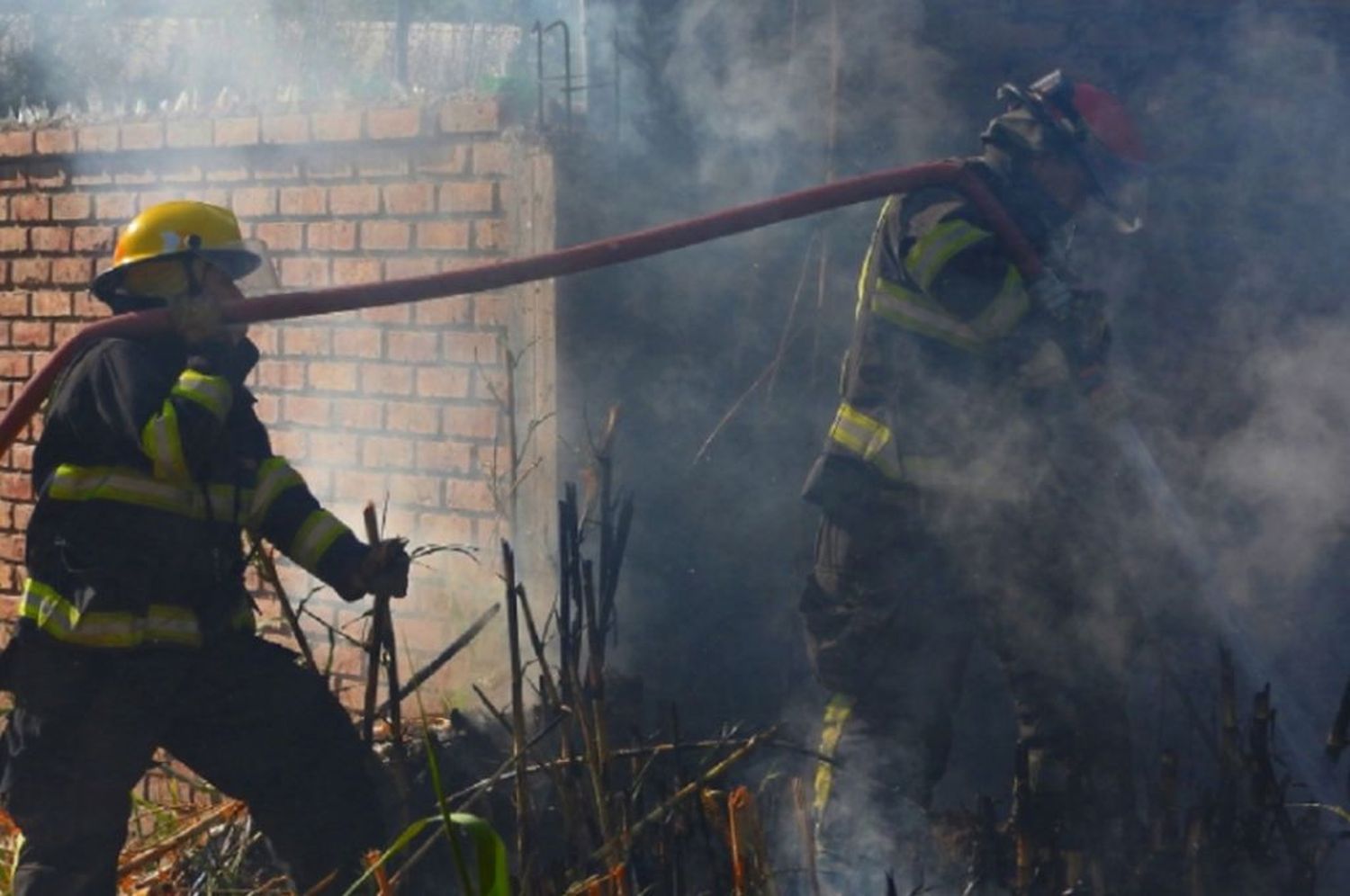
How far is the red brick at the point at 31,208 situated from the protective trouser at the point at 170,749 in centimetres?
304

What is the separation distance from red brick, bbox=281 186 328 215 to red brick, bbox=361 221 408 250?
0.21 metres

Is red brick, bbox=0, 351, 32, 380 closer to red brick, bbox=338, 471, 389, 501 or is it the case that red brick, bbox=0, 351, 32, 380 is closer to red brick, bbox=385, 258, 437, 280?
red brick, bbox=338, 471, 389, 501

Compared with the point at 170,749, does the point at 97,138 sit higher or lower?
higher

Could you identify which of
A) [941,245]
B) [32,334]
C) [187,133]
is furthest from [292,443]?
[941,245]

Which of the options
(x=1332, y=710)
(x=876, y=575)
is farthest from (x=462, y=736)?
(x=1332, y=710)

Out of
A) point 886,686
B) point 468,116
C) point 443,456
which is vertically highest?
point 468,116

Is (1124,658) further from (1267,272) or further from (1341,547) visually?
(1267,272)

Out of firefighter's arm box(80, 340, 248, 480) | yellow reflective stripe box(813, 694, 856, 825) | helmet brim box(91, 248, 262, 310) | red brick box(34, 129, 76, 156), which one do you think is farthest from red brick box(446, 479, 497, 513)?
red brick box(34, 129, 76, 156)

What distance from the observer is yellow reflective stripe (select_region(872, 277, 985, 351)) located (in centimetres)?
456

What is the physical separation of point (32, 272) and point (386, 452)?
1998 millimetres

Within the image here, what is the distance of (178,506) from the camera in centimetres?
424

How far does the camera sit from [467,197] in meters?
5.61

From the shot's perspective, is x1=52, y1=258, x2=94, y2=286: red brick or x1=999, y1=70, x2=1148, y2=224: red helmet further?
x1=52, y1=258, x2=94, y2=286: red brick

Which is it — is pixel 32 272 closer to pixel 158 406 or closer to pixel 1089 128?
pixel 158 406
